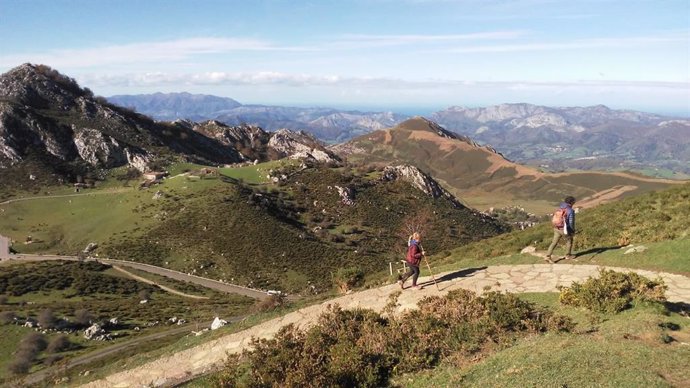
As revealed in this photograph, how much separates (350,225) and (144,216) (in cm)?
5200

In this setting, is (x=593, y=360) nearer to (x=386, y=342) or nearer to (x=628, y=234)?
(x=386, y=342)

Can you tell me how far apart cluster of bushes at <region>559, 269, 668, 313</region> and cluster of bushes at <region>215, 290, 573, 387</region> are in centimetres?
114

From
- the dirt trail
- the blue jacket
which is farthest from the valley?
the blue jacket

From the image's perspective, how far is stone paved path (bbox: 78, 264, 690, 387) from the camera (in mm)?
17203

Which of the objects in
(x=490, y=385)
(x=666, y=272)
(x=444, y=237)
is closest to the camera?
(x=490, y=385)

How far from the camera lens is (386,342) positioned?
43.4 ft

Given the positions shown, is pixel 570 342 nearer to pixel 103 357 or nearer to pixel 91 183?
pixel 103 357

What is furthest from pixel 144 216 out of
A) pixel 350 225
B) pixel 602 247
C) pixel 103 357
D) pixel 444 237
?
pixel 602 247

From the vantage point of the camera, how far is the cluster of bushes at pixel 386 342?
11852 mm

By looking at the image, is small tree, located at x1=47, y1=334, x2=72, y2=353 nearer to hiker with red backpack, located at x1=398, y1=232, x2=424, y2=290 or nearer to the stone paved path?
the stone paved path

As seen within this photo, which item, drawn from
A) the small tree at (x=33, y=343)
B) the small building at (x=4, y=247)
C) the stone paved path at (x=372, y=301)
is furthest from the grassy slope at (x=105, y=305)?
the stone paved path at (x=372, y=301)

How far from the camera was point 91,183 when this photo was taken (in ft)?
438

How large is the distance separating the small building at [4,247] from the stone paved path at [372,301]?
315ft

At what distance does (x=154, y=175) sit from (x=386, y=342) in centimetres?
13510
